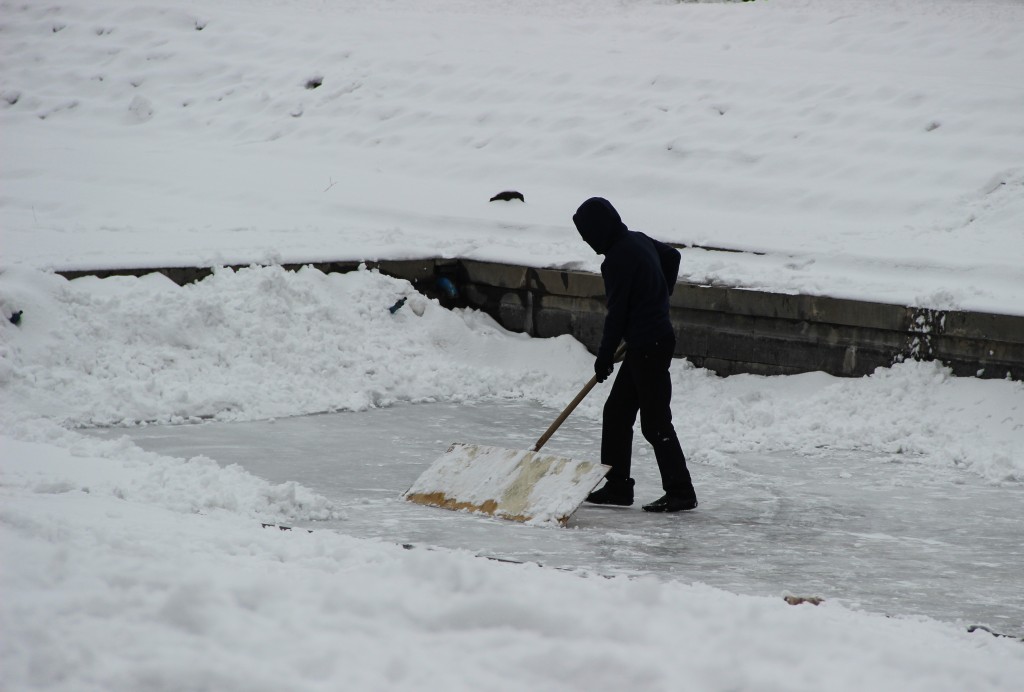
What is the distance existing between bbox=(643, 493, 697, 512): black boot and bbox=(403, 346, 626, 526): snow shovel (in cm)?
51

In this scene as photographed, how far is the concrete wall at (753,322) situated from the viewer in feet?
28.4

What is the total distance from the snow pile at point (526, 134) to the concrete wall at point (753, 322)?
19 centimetres

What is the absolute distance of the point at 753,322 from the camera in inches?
376

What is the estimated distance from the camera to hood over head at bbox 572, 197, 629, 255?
21.6 ft

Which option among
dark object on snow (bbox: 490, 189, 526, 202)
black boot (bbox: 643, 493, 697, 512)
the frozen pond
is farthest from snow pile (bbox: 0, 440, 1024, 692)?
dark object on snow (bbox: 490, 189, 526, 202)

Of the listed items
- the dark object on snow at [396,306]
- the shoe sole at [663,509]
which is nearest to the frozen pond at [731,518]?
the shoe sole at [663,509]

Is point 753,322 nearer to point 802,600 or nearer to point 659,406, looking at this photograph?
point 659,406

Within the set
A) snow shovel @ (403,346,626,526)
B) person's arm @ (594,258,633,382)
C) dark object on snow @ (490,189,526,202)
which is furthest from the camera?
dark object on snow @ (490,189,526,202)

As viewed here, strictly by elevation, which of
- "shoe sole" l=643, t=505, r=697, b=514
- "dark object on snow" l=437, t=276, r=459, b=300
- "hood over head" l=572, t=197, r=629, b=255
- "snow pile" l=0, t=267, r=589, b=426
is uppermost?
"hood over head" l=572, t=197, r=629, b=255

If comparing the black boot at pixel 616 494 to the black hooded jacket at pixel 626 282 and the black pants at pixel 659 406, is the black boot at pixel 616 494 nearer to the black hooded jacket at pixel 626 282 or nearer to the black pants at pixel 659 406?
the black pants at pixel 659 406

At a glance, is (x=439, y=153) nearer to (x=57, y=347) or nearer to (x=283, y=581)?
(x=57, y=347)

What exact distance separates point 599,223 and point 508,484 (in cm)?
144

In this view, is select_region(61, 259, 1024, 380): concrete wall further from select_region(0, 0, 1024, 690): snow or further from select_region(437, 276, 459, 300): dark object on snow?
select_region(0, 0, 1024, 690): snow

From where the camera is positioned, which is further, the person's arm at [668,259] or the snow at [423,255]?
the person's arm at [668,259]
